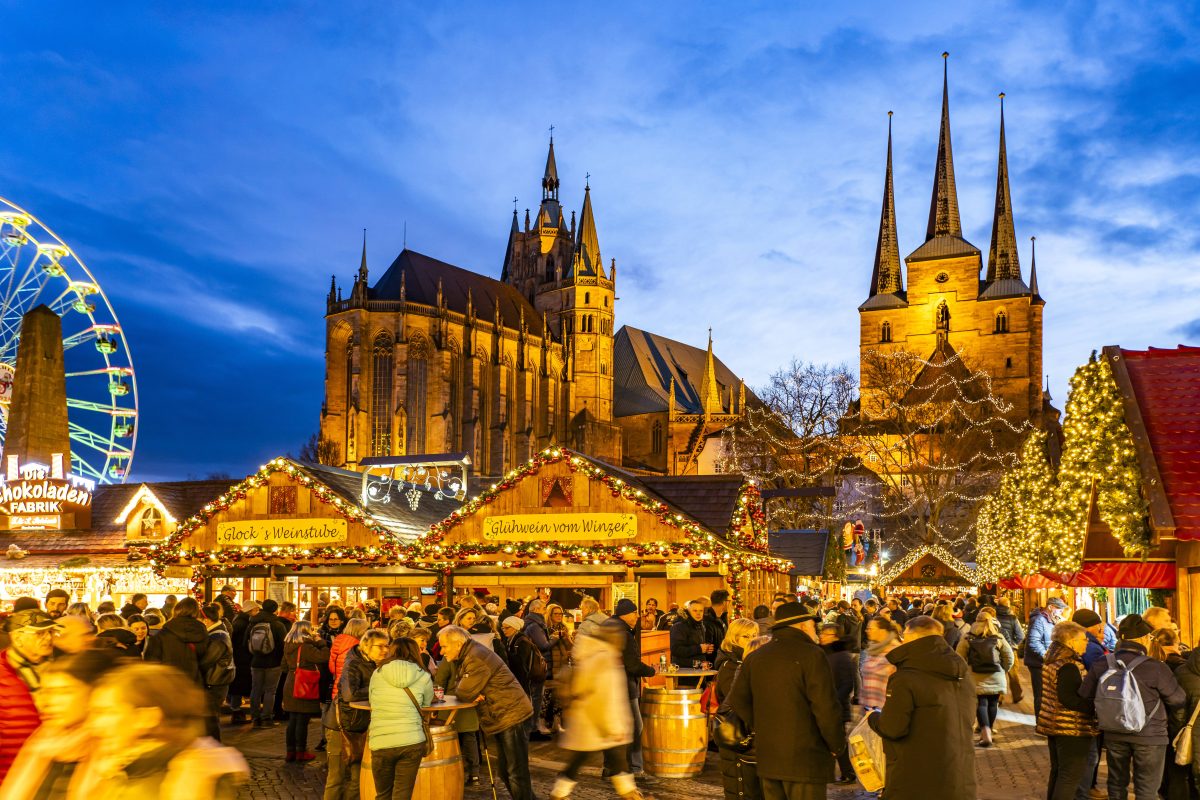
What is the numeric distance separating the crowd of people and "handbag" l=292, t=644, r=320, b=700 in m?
0.02

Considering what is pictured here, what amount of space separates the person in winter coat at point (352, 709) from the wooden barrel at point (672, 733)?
10.3 feet

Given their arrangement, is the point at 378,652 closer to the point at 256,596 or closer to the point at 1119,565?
the point at 1119,565

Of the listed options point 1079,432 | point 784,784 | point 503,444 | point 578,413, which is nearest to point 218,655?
point 784,784

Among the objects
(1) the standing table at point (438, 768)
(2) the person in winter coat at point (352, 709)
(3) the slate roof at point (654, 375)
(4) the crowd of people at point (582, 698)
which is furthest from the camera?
(3) the slate roof at point (654, 375)

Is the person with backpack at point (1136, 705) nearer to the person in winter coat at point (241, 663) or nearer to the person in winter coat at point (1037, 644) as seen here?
the person in winter coat at point (1037, 644)

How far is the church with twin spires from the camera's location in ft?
234

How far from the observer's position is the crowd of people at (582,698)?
404cm

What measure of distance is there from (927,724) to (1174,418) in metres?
8.55

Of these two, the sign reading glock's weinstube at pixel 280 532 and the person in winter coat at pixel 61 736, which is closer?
the person in winter coat at pixel 61 736

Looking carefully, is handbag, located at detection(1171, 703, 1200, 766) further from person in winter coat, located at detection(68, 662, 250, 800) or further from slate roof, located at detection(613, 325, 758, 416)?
slate roof, located at detection(613, 325, 758, 416)

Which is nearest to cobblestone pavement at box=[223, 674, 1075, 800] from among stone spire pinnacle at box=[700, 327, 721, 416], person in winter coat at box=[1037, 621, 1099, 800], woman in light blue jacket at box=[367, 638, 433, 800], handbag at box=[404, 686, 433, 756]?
person in winter coat at box=[1037, 621, 1099, 800]

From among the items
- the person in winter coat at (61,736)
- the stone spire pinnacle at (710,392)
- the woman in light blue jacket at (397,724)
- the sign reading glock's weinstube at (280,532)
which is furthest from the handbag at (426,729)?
the stone spire pinnacle at (710,392)

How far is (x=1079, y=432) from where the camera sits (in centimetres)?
1394

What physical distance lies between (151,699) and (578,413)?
81051 mm
